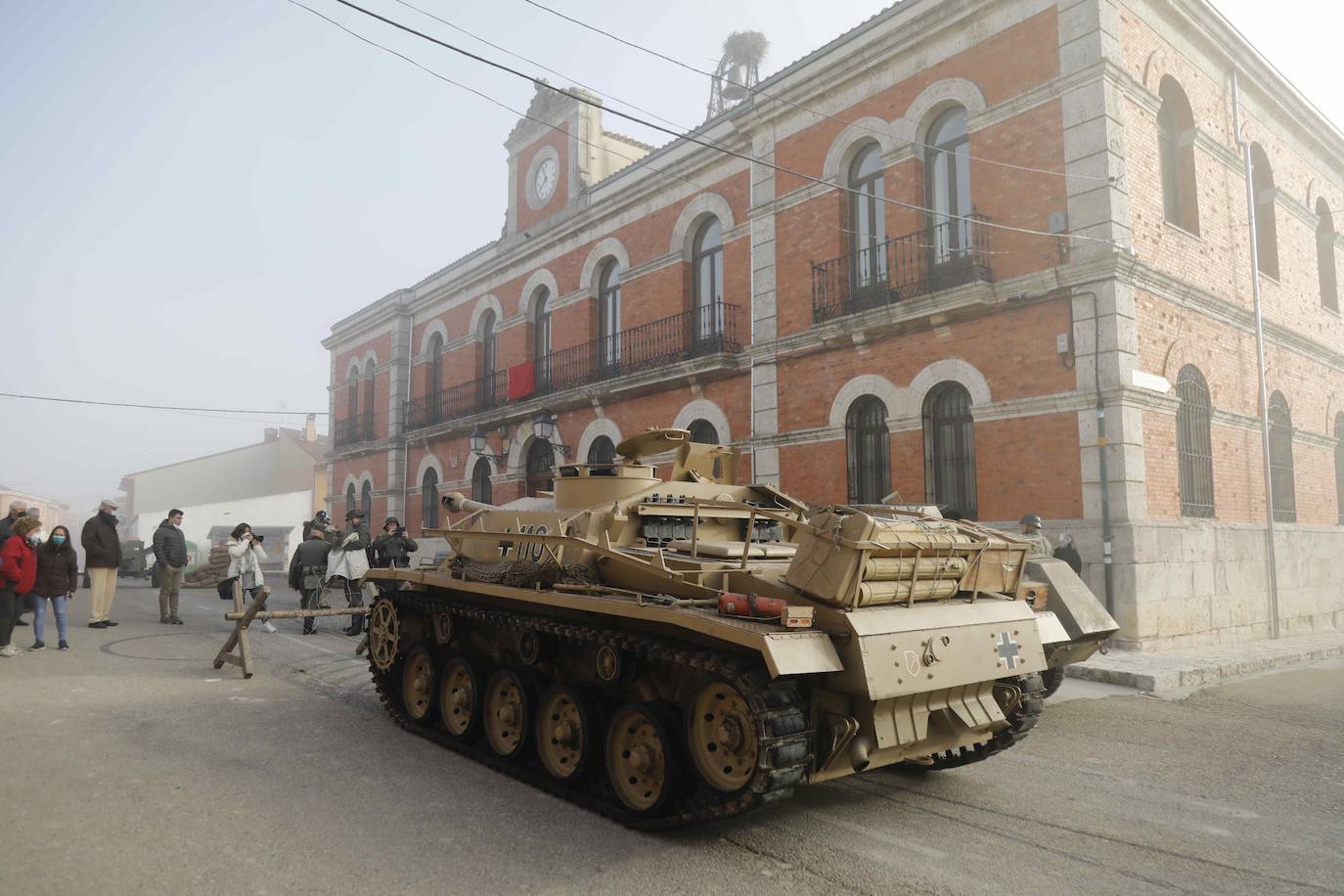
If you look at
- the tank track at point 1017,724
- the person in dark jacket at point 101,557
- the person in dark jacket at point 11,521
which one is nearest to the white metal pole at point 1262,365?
the tank track at point 1017,724

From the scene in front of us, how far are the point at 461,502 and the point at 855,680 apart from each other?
4240 mm

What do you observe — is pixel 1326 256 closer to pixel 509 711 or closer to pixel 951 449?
pixel 951 449

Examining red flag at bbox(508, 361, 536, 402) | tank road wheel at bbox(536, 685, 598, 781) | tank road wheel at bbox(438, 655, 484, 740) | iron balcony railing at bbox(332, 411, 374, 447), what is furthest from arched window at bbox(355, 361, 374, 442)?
tank road wheel at bbox(536, 685, 598, 781)

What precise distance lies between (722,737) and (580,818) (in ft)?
3.32

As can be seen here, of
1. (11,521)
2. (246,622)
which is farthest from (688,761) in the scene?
(11,521)

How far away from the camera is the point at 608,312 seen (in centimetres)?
1931

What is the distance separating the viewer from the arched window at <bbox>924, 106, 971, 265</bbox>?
41.0ft

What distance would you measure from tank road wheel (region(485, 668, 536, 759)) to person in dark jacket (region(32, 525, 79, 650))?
267 inches

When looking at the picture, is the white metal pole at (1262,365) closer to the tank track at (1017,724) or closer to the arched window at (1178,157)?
the arched window at (1178,157)

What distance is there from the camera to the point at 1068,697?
8.39 metres

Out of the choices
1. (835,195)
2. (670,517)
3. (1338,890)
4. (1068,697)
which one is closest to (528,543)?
(670,517)

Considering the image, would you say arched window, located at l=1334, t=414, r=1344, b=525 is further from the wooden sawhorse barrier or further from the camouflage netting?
the wooden sawhorse barrier

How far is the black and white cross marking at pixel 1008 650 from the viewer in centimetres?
491

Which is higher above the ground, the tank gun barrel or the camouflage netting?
the tank gun barrel
